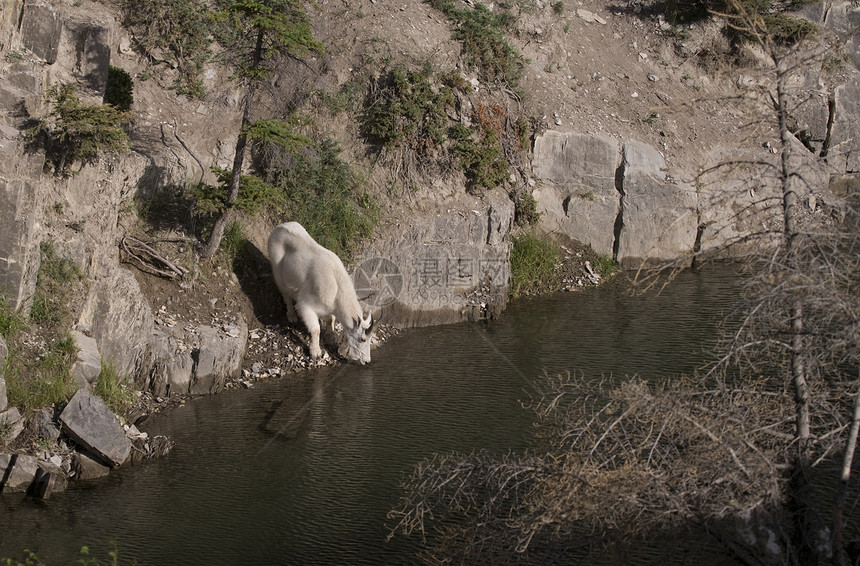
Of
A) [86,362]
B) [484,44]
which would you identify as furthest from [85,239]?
[484,44]

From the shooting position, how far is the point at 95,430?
1041 cm

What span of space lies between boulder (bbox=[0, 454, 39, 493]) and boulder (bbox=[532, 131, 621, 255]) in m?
12.8

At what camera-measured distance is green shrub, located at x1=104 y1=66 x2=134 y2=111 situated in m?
16.4

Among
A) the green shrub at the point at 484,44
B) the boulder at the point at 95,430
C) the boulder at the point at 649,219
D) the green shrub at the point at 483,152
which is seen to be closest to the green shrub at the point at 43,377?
the boulder at the point at 95,430

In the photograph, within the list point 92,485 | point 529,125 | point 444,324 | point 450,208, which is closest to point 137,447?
point 92,485

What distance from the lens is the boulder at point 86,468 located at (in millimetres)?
10234

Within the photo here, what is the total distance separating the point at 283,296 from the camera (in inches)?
603

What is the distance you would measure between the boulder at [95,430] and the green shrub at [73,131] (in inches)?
150

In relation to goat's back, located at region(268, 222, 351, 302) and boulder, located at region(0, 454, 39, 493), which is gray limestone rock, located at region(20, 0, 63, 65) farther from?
boulder, located at region(0, 454, 39, 493)

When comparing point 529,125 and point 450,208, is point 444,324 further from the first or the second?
point 529,125

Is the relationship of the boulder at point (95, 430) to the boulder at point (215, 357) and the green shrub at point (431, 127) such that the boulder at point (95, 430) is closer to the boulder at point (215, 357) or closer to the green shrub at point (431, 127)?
the boulder at point (215, 357)

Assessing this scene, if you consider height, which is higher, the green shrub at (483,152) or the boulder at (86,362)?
the green shrub at (483,152)

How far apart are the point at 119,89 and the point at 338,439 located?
29.8 ft

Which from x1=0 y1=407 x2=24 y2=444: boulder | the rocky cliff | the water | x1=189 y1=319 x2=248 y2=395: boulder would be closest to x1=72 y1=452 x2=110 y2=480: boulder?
the water
